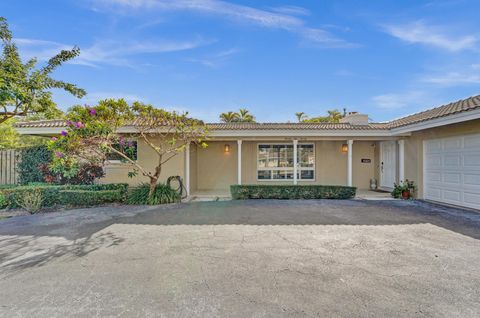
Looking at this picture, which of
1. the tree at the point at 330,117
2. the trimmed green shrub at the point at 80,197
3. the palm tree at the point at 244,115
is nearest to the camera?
the trimmed green shrub at the point at 80,197

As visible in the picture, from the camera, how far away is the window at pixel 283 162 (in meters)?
11.9

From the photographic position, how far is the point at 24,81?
828 centimetres

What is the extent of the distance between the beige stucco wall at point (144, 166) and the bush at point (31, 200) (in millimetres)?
2646

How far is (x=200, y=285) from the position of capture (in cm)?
298

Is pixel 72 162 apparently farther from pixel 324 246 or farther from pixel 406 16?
pixel 406 16

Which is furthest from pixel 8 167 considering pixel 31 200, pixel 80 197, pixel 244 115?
pixel 244 115

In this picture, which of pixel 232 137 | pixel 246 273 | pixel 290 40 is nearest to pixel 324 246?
pixel 246 273

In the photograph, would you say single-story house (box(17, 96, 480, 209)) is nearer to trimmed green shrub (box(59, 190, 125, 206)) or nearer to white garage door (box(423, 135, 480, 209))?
white garage door (box(423, 135, 480, 209))

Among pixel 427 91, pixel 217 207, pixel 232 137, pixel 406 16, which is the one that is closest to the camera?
pixel 217 207

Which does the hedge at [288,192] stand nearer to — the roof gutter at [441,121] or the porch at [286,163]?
the porch at [286,163]

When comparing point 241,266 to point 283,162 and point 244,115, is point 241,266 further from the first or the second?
point 244,115

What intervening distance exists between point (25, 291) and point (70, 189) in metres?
6.28

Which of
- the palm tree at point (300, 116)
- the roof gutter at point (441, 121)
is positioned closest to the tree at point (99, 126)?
the roof gutter at point (441, 121)

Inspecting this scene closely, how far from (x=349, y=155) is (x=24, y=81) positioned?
1278 centimetres
